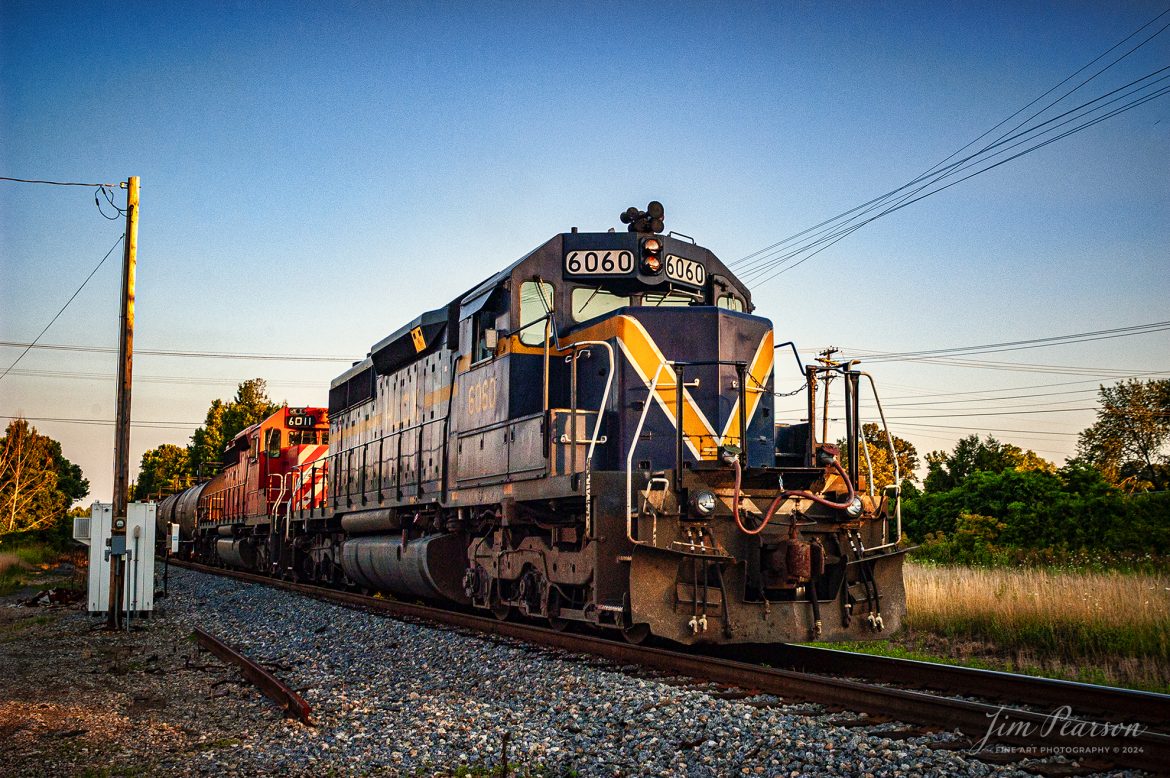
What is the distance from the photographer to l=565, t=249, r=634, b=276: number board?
9125 millimetres

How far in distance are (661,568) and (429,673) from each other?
2.20 m

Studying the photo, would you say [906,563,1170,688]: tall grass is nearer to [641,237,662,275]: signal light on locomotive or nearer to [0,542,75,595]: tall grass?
[641,237,662,275]: signal light on locomotive

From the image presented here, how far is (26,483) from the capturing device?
51.6m

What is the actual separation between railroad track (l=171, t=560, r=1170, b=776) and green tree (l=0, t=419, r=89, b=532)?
2002 inches

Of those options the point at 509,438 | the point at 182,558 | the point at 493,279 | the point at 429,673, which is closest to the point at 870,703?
the point at 429,673

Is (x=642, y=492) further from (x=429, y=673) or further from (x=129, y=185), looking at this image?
(x=129, y=185)

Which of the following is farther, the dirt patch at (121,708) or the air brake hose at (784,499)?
the air brake hose at (784,499)

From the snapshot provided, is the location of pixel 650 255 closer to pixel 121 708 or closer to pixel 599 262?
pixel 599 262

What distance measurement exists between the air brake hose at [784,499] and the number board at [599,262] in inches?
105

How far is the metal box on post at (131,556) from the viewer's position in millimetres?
13062

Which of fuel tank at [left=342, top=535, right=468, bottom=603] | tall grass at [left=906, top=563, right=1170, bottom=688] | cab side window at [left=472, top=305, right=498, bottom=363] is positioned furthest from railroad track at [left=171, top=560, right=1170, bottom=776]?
cab side window at [left=472, top=305, right=498, bottom=363]

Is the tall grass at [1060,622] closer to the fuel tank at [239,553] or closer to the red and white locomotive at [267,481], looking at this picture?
the red and white locomotive at [267,481]

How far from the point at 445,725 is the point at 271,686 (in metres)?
1.91

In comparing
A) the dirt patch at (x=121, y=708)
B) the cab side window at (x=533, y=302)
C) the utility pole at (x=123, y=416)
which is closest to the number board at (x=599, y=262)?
the cab side window at (x=533, y=302)
